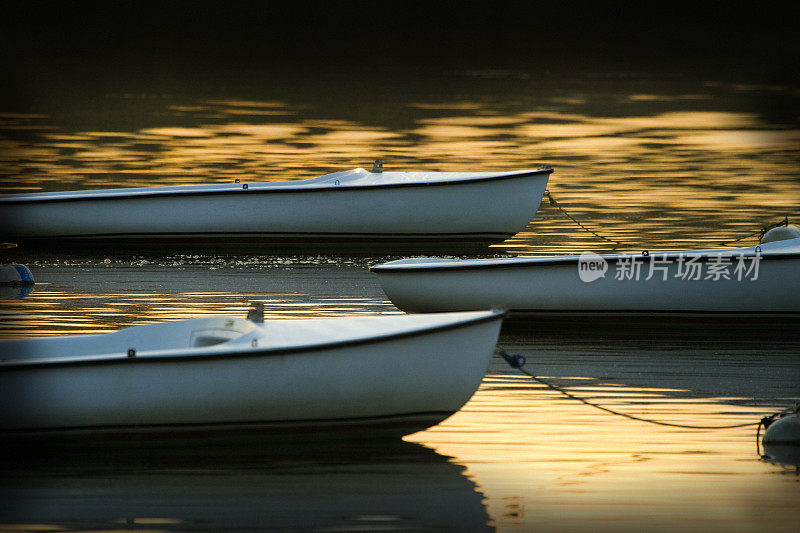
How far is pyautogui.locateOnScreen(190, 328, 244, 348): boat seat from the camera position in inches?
290

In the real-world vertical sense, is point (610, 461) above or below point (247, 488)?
above

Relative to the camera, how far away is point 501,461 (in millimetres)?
7238

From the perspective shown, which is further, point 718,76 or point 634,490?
point 718,76

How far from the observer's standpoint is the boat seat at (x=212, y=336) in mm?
7359

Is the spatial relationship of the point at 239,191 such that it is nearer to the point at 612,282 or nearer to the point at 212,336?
the point at 612,282

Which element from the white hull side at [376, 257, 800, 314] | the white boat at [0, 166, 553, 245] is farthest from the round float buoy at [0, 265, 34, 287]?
the white hull side at [376, 257, 800, 314]

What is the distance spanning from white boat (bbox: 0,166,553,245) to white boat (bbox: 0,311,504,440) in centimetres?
824

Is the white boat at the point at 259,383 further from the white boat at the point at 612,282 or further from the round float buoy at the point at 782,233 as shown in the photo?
the round float buoy at the point at 782,233

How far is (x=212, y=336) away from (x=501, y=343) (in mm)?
3675

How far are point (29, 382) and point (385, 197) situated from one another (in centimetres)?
918

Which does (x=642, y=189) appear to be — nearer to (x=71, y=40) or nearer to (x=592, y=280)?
(x=592, y=280)

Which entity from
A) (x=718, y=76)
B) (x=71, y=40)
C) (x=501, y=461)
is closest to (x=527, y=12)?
(x=718, y=76)

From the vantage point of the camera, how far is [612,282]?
10.8m

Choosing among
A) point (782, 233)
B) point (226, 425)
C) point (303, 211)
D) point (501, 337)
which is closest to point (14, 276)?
point (303, 211)
